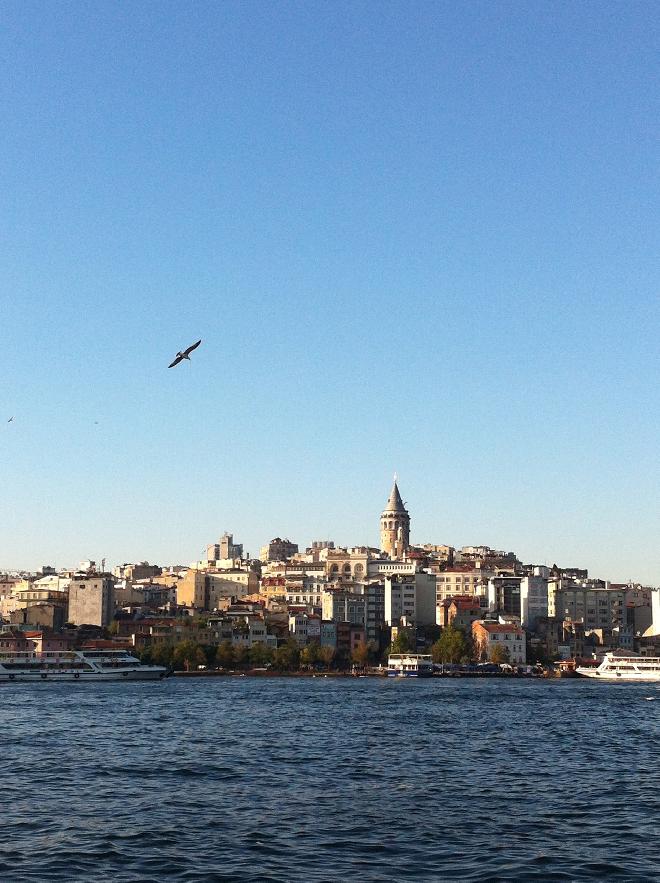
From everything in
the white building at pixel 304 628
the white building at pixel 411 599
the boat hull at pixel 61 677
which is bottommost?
the boat hull at pixel 61 677

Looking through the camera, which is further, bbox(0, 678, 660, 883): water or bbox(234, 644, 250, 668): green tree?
bbox(234, 644, 250, 668): green tree

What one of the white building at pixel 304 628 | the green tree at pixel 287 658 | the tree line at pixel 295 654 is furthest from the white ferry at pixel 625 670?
the white building at pixel 304 628

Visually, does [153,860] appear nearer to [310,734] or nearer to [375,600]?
[310,734]

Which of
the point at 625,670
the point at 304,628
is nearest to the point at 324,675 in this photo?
the point at 304,628

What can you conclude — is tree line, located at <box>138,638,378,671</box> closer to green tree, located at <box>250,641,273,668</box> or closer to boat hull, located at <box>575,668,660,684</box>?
green tree, located at <box>250,641,273,668</box>

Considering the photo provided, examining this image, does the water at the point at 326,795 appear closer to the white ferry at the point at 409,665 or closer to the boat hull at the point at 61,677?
the boat hull at the point at 61,677

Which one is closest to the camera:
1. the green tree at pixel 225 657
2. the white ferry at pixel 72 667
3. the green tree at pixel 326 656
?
the white ferry at pixel 72 667

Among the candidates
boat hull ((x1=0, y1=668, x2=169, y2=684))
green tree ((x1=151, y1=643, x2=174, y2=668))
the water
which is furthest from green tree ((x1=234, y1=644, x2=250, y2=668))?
the water
